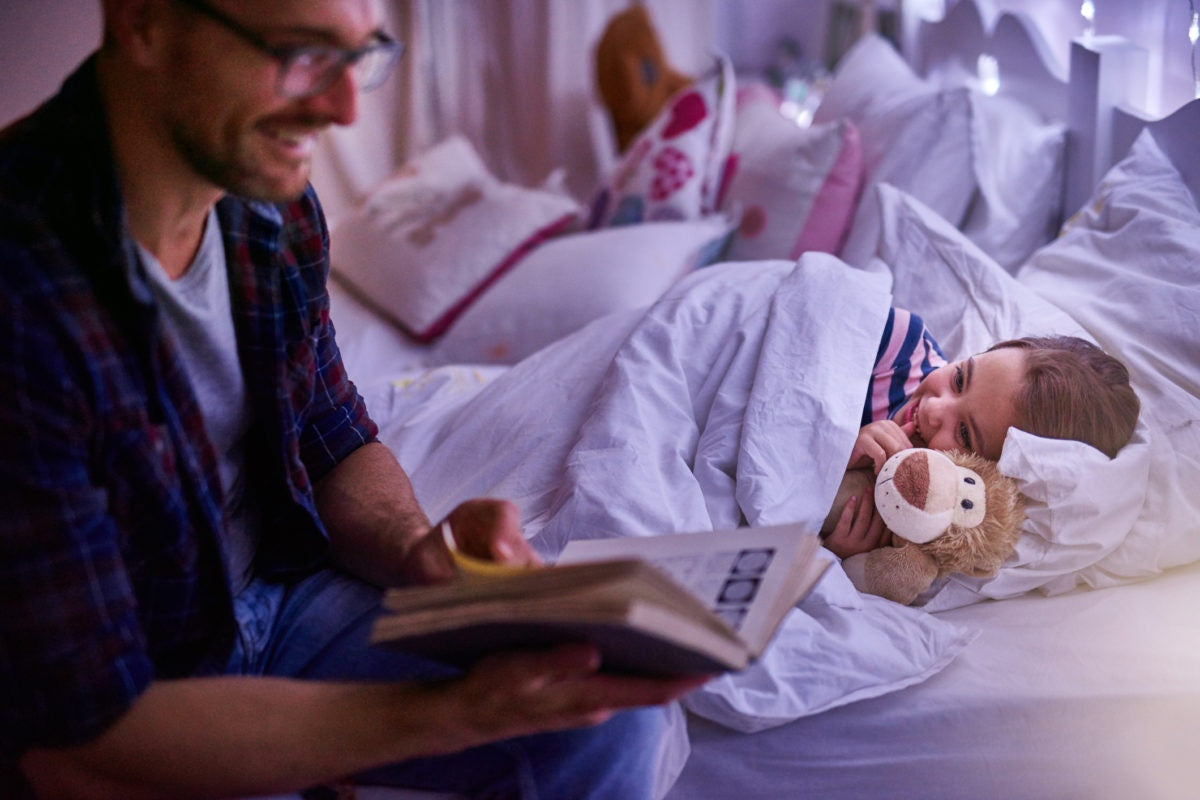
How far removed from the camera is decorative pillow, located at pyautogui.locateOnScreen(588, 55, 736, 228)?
221 cm

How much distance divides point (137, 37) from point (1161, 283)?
118 cm

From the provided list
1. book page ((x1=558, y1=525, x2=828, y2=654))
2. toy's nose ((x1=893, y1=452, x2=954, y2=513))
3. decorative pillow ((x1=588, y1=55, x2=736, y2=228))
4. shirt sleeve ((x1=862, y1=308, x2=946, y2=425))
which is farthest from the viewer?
decorative pillow ((x1=588, y1=55, x2=736, y2=228))

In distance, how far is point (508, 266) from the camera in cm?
A: 213

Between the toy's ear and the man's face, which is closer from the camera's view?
the man's face

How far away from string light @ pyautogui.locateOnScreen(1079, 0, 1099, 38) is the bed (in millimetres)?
92

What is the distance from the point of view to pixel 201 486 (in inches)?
33.2

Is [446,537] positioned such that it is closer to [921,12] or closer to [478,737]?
[478,737]

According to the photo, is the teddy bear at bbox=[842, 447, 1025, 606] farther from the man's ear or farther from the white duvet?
the man's ear

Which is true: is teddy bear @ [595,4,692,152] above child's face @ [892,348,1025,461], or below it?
above

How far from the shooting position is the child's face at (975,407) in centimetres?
121

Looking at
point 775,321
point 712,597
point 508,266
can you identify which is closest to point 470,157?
point 508,266

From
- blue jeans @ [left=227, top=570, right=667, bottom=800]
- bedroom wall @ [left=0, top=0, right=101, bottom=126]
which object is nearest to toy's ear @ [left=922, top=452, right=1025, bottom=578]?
blue jeans @ [left=227, top=570, right=667, bottom=800]

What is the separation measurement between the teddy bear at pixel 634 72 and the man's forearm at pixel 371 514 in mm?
1900

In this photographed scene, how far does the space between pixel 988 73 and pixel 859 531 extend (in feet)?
4.40
